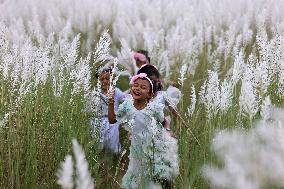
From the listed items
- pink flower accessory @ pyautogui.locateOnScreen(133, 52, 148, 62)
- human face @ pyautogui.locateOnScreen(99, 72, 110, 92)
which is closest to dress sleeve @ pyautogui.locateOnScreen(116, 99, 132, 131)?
human face @ pyautogui.locateOnScreen(99, 72, 110, 92)

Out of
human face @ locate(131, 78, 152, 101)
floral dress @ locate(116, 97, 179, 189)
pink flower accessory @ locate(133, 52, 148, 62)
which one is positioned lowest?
floral dress @ locate(116, 97, 179, 189)

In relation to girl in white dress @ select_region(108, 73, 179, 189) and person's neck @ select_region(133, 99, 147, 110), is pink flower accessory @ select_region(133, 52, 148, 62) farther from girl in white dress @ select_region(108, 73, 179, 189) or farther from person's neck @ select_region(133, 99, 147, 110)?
person's neck @ select_region(133, 99, 147, 110)

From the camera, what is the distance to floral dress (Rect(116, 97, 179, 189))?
2655 millimetres

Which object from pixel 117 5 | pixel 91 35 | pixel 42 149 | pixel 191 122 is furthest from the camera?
pixel 117 5

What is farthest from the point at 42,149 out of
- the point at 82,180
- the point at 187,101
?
the point at 187,101

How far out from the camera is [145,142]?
2.63 m

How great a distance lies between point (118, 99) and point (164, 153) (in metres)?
1.20

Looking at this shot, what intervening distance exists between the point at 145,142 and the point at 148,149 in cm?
5

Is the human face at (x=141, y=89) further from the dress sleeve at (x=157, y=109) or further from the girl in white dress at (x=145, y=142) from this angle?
the dress sleeve at (x=157, y=109)

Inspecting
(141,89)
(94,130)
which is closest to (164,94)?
(141,89)

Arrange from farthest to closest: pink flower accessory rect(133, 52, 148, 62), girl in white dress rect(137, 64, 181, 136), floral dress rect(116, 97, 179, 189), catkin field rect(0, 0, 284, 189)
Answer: pink flower accessory rect(133, 52, 148, 62) < girl in white dress rect(137, 64, 181, 136) < floral dress rect(116, 97, 179, 189) < catkin field rect(0, 0, 284, 189)

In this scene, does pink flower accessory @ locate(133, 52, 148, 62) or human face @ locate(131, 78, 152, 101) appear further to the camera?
pink flower accessory @ locate(133, 52, 148, 62)

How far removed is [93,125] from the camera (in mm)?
2771

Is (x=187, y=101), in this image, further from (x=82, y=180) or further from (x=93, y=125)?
(x=82, y=180)
